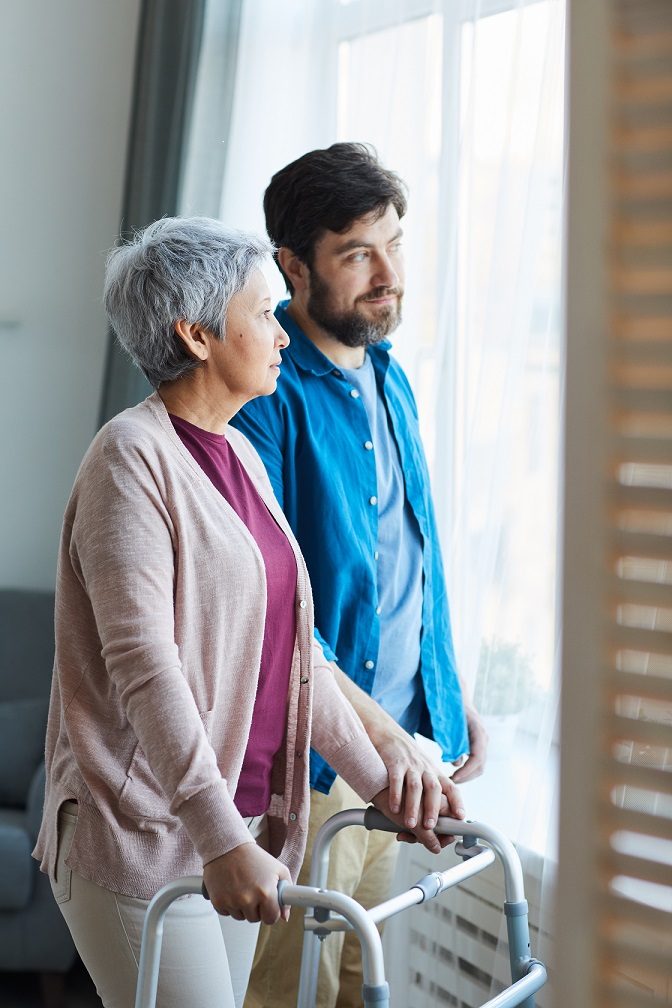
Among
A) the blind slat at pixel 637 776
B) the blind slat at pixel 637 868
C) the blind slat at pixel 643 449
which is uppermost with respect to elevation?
the blind slat at pixel 643 449

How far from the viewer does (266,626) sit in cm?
141

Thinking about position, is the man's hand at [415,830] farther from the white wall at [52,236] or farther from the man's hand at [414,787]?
the white wall at [52,236]

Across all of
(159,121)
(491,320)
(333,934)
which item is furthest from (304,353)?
(159,121)

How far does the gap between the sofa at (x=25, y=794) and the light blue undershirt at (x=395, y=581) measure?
130cm

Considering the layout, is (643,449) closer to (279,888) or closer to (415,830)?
(279,888)

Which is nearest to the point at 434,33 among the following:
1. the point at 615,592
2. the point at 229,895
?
the point at 229,895

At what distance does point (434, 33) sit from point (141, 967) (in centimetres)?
205

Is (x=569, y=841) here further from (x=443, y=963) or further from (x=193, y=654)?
(x=443, y=963)

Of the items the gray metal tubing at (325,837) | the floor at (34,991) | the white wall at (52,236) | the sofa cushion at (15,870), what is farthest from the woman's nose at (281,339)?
the white wall at (52,236)

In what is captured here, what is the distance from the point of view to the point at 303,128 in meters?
2.86

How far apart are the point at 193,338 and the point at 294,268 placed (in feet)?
1.42

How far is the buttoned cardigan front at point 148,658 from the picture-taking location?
1182 mm

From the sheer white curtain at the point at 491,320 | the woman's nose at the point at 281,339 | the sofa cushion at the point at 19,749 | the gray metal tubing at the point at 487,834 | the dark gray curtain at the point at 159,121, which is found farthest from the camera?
the dark gray curtain at the point at 159,121

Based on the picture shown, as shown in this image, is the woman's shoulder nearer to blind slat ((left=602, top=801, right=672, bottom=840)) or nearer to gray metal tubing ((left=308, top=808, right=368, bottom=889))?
gray metal tubing ((left=308, top=808, right=368, bottom=889))
